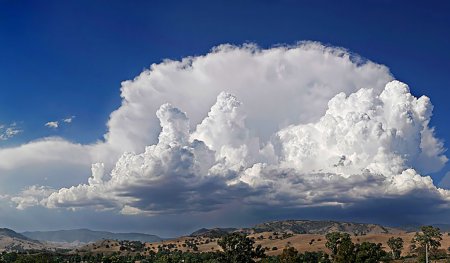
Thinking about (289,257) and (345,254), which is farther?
(289,257)

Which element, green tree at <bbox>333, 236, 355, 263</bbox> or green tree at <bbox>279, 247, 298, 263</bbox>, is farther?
green tree at <bbox>279, 247, 298, 263</bbox>

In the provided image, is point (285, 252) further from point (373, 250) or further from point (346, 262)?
point (373, 250)

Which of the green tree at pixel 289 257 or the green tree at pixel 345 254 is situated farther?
the green tree at pixel 289 257

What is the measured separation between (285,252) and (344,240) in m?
23.0

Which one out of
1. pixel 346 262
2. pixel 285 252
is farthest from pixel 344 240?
pixel 285 252

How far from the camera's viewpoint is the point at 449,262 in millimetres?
192500

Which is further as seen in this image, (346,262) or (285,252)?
(285,252)

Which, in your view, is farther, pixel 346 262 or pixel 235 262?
pixel 235 262

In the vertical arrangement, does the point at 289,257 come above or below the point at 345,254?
below

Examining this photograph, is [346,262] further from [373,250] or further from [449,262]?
[449,262]

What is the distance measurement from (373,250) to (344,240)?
679 inches

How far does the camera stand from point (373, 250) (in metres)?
194

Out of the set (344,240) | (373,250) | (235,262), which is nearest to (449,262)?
(373,250)

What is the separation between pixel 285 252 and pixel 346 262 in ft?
79.9
